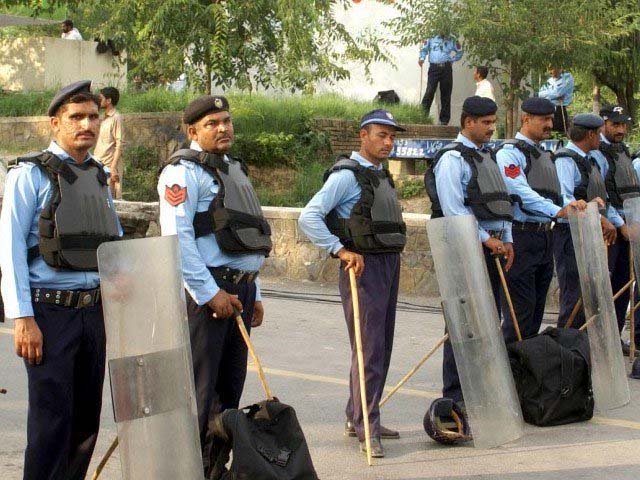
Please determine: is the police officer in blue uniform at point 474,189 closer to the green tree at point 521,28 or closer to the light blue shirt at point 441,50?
the green tree at point 521,28

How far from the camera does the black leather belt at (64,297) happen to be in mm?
5160

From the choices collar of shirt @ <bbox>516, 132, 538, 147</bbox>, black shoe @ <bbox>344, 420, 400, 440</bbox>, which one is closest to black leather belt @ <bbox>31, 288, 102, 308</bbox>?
black shoe @ <bbox>344, 420, 400, 440</bbox>

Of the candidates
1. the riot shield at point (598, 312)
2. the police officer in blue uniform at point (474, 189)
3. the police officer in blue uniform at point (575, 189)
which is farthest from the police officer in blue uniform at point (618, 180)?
the police officer in blue uniform at point (474, 189)

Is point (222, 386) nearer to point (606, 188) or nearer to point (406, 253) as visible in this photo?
point (606, 188)

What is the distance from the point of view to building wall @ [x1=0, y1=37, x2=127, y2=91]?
70.3ft

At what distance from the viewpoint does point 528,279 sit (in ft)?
27.8

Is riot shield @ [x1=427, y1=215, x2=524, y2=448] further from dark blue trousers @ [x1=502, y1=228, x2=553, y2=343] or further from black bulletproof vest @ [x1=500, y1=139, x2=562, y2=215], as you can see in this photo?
black bulletproof vest @ [x1=500, y1=139, x2=562, y2=215]

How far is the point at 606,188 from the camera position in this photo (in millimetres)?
10109

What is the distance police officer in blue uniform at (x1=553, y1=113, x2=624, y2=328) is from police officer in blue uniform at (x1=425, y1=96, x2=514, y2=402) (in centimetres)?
146

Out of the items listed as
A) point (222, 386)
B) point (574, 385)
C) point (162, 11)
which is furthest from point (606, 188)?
point (162, 11)

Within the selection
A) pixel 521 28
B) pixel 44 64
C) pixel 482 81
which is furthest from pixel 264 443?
pixel 44 64

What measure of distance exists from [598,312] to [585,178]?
1.67 metres

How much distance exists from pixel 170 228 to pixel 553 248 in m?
4.34

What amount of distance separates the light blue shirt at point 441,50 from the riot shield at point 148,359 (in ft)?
43.5
